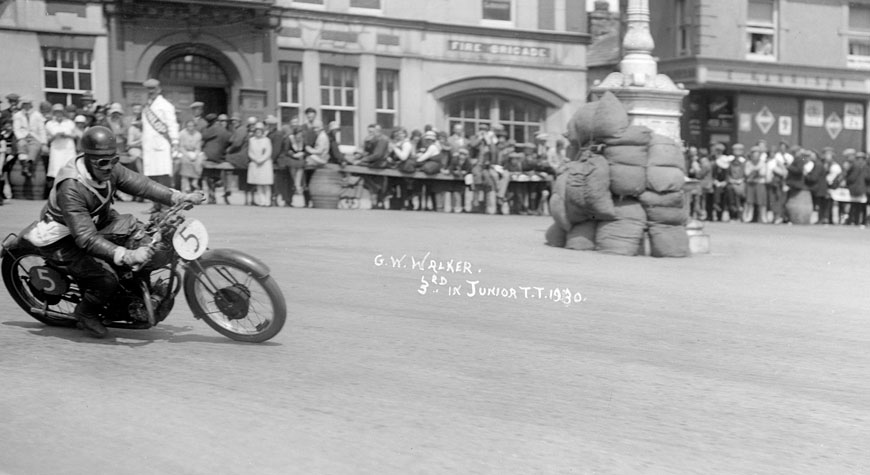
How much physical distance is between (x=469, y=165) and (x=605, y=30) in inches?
861

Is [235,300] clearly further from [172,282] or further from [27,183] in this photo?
[27,183]

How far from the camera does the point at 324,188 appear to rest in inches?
961

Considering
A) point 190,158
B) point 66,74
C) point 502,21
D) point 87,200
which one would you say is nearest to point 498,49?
point 502,21

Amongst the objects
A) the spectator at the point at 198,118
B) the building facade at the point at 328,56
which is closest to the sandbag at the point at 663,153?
the spectator at the point at 198,118

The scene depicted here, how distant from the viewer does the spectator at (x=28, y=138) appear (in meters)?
20.8

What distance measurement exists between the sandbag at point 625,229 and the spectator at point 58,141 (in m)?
9.04

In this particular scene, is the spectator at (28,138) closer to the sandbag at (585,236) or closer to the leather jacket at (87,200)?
the sandbag at (585,236)

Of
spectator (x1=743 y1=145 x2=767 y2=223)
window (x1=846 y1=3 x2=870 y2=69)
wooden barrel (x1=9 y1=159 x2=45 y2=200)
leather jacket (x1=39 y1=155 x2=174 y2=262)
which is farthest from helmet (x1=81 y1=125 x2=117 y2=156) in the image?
window (x1=846 y1=3 x2=870 y2=69)

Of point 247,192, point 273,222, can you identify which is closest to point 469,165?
point 247,192

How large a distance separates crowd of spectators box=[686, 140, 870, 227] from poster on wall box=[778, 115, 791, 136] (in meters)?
11.1

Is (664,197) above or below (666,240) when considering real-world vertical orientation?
above

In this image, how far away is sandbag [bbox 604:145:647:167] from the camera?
600 inches

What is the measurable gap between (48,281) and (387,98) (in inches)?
1058

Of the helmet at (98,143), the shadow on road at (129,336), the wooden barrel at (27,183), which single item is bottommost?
the shadow on road at (129,336)
